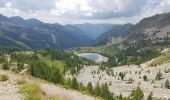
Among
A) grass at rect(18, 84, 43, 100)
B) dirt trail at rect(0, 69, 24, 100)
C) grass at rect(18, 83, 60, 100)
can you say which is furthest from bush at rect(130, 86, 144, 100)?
grass at rect(18, 84, 43, 100)

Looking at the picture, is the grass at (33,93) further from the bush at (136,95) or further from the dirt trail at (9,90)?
the bush at (136,95)

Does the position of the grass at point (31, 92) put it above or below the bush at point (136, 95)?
above

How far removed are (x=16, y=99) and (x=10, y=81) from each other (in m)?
10.1

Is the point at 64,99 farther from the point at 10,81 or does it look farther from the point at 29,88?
the point at 10,81

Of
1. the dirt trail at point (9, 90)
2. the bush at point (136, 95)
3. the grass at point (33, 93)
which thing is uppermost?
the grass at point (33, 93)

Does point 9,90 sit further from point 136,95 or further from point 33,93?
point 136,95

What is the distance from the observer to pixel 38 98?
2798cm

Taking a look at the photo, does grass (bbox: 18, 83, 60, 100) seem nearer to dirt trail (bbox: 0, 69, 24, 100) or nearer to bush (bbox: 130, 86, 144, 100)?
dirt trail (bbox: 0, 69, 24, 100)

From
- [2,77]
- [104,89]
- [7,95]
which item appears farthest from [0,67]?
[104,89]

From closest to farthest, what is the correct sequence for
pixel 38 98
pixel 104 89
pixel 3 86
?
pixel 38 98
pixel 3 86
pixel 104 89

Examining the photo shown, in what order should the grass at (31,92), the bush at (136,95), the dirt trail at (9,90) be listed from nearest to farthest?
1. the grass at (31,92)
2. the dirt trail at (9,90)
3. the bush at (136,95)

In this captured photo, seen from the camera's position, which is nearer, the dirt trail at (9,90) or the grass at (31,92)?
the grass at (31,92)

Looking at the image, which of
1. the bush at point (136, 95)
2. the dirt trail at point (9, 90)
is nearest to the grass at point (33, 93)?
the dirt trail at point (9, 90)

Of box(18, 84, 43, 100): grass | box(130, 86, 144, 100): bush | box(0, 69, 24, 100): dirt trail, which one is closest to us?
box(18, 84, 43, 100): grass
